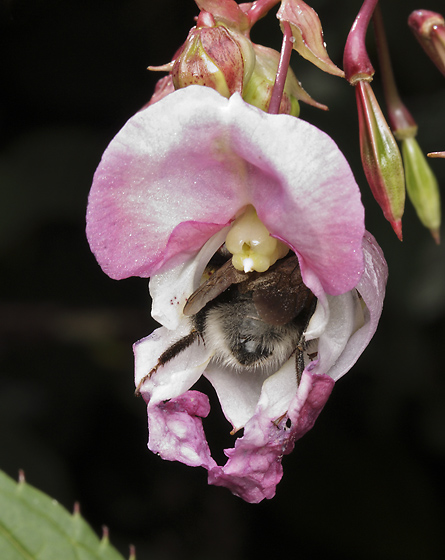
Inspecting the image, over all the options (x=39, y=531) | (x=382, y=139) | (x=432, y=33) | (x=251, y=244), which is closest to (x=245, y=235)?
(x=251, y=244)

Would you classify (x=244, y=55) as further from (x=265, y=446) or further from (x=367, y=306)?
(x=265, y=446)

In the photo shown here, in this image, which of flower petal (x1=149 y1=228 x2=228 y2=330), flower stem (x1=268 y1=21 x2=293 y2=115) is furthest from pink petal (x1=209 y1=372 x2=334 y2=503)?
flower stem (x1=268 y1=21 x2=293 y2=115)

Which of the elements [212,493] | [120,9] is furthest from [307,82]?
[212,493]

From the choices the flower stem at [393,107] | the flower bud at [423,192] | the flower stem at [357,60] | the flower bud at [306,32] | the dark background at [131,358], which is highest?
the flower bud at [306,32]

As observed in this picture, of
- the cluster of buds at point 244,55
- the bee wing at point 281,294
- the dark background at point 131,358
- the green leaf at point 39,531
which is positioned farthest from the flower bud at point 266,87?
the dark background at point 131,358

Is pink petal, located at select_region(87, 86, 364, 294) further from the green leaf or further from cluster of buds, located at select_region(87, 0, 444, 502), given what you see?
the green leaf

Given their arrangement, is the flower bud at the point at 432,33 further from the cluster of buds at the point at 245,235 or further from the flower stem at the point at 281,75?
the flower stem at the point at 281,75
